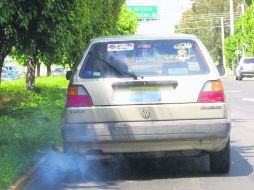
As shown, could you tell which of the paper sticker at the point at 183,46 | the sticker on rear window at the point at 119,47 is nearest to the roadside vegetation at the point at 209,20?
the paper sticker at the point at 183,46

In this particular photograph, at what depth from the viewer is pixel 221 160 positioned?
8.27 m

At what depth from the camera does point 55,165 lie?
9.36 metres

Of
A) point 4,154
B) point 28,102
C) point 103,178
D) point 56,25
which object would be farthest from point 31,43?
point 28,102

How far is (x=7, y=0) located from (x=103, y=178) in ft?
8.82

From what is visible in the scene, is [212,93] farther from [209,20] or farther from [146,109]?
[209,20]

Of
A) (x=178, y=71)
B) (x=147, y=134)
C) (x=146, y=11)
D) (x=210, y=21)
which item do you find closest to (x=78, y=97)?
(x=147, y=134)

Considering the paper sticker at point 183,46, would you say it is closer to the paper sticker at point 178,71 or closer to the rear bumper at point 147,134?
the paper sticker at point 178,71

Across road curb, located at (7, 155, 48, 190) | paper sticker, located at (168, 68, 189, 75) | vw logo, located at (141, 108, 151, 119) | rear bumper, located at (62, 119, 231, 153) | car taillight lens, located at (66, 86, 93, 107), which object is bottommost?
road curb, located at (7, 155, 48, 190)

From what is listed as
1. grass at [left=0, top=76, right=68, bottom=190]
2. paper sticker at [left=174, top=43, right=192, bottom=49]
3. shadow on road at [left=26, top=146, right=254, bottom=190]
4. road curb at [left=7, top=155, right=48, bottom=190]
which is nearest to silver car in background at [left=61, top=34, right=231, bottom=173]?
paper sticker at [left=174, top=43, right=192, bottom=49]

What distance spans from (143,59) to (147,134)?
3.05 feet

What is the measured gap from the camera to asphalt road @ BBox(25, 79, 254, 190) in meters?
7.81

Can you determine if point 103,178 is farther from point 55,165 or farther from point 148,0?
point 148,0

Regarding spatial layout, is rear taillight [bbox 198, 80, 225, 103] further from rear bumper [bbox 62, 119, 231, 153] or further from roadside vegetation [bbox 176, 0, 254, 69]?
roadside vegetation [bbox 176, 0, 254, 69]

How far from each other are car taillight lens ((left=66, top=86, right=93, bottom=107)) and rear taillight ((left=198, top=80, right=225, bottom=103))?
1.28m
